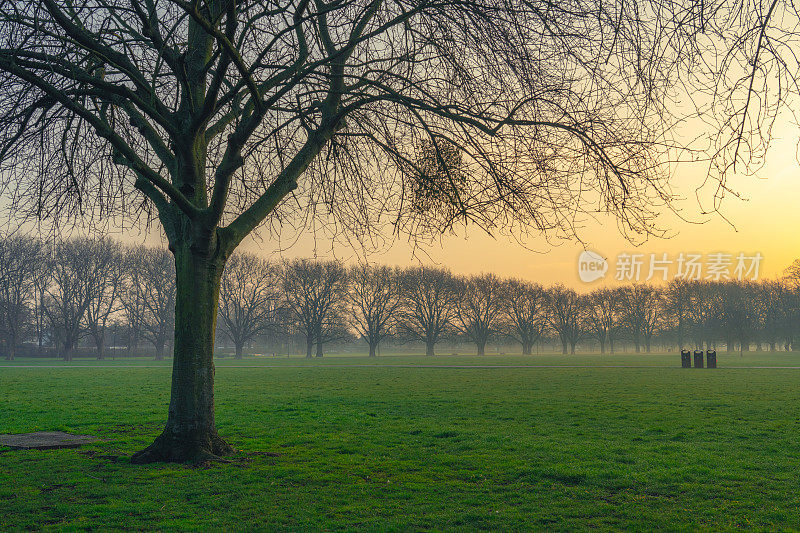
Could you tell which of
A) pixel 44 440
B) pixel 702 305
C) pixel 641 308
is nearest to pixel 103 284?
pixel 44 440

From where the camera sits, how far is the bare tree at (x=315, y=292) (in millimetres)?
67812

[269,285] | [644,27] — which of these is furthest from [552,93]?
[269,285]

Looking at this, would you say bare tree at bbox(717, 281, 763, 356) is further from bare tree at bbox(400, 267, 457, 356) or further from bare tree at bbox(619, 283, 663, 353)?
bare tree at bbox(400, 267, 457, 356)

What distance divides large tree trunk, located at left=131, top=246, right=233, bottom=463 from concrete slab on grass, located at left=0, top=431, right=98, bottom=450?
2317 millimetres

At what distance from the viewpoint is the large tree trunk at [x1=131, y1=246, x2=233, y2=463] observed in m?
8.72

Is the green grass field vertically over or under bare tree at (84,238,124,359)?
under

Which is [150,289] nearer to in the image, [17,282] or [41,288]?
[41,288]

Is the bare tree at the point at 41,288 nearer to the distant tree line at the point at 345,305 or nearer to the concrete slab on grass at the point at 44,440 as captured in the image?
the distant tree line at the point at 345,305

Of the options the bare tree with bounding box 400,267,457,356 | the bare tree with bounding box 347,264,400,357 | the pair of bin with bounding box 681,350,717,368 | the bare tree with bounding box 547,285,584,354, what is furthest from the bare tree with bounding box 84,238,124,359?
the bare tree with bounding box 547,285,584,354

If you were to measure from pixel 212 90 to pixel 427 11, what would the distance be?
10.6 feet

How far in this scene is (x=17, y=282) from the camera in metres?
55.4

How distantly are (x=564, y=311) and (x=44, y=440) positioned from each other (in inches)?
3216

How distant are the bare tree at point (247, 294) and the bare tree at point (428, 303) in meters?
16.5

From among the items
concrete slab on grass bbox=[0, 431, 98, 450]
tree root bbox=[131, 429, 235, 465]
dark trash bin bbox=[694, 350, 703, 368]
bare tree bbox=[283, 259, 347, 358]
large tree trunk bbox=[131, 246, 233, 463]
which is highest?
bare tree bbox=[283, 259, 347, 358]
